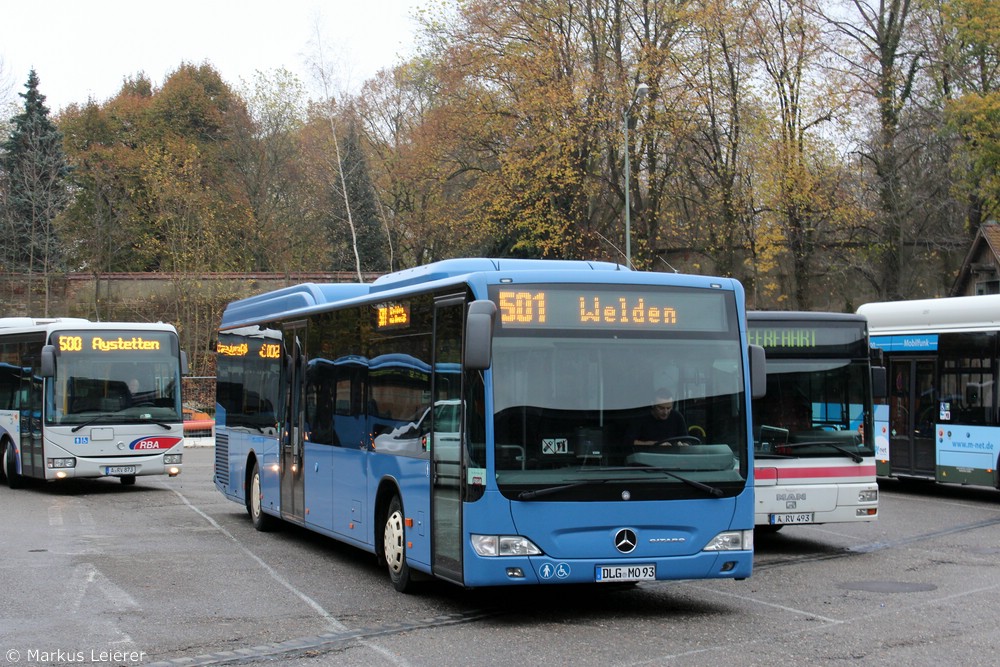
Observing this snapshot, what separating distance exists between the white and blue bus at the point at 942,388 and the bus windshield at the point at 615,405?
11.0 m

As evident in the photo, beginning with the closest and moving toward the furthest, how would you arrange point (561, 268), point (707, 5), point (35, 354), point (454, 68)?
point (561, 268) → point (35, 354) → point (707, 5) → point (454, 68)

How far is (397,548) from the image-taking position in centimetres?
1139

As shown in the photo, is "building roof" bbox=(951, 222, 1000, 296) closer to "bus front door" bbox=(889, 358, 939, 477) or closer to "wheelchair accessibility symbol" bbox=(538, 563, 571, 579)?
"bus front door" bbox=(889, 358, 939, 477)

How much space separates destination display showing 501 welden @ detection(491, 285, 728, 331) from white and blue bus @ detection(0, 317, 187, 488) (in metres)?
14.0

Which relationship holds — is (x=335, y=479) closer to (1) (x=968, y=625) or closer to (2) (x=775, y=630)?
(2) (x=775, y=630)

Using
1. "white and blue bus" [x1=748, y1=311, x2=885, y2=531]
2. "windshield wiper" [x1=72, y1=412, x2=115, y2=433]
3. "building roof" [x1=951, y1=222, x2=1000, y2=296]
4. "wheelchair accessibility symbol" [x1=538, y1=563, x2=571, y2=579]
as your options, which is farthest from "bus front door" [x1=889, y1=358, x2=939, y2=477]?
"building roof" [x1=951, y1=222, x2=1000, y2=296]

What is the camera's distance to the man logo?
9.75 meters

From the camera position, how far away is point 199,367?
49.4 meters

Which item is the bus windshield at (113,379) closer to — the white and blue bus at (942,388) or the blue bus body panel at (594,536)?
the white and blue bus at (942,388)

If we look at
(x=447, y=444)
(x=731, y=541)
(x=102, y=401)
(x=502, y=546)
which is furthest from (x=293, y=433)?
(x=102, y=401)

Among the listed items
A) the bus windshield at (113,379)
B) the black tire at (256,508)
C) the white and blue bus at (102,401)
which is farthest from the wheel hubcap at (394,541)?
the bus windshield at (113,379)

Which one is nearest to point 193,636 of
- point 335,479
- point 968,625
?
point 335,479

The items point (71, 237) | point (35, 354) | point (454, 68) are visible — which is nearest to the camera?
point (35, 354)

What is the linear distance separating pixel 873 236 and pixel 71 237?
37.6 meters
